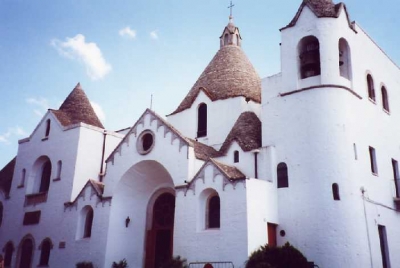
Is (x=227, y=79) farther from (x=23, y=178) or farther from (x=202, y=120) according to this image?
(x=23, y=178)

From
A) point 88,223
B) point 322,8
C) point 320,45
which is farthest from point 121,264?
point 322,8

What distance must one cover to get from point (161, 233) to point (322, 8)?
1432 cm

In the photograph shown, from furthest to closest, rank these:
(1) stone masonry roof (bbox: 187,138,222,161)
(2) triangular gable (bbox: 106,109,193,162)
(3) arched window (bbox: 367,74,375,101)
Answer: (3) arched window (bbox: 367,74,375,101) → (1) stone masonry roof (bbox: 187,138,222,161) → (2) triangular gable (bbox: 106,109,193,162)

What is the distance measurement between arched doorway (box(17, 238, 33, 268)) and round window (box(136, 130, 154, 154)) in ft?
32.9

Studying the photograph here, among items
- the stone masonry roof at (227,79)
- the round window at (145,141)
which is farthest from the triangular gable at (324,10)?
the round window at (145,141)

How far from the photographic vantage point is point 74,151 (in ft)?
84.5

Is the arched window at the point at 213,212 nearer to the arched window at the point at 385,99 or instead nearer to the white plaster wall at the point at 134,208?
the white plaster wall at the point at 134,208

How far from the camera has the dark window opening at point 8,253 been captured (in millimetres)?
26669

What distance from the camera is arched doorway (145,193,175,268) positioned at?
21875 mm

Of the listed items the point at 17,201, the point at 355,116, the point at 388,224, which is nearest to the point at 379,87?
the point at 355,116

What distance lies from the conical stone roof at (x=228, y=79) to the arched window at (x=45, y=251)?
11042mm

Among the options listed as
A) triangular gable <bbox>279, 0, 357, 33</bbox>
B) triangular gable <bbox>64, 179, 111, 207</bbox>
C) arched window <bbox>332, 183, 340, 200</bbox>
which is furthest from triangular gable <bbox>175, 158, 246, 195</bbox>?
triangular gable <bbox>279, 0, 357, 33</bbox>

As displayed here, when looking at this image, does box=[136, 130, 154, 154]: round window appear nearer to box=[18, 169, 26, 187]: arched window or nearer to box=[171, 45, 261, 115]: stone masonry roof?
box=[171, 45, 261, 115]: stone masonry roof

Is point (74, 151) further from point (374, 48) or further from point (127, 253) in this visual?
point (374, 48)
